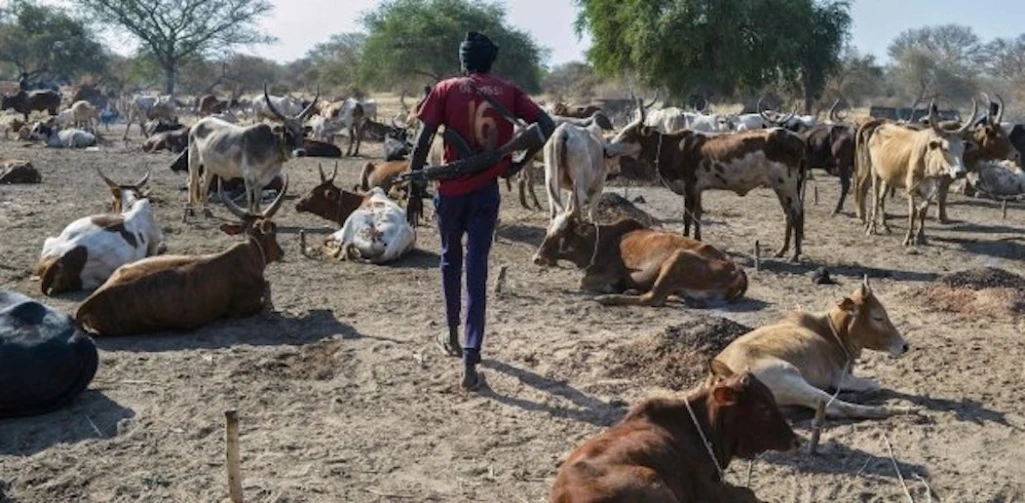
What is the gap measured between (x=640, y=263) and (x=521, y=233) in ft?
13.5

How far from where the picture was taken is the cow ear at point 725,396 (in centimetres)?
481

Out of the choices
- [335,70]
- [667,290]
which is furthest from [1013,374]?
[335,70]

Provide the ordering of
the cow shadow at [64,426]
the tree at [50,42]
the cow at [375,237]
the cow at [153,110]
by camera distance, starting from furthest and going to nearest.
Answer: the tree at [50,42]
the cow at [153,110]
the cow at [375,237]
the cow shadow at [64,426]

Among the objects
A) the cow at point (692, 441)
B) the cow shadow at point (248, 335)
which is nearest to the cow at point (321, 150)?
the cow shadow at point (248, 335)

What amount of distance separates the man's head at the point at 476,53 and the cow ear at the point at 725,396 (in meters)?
2.66

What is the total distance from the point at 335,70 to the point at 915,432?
2642 inches

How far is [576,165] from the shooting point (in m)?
12.8

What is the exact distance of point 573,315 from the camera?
884 centimetres

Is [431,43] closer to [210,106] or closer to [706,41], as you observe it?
[210,106]

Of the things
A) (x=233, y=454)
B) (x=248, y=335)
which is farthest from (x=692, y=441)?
(x=248, y=335)

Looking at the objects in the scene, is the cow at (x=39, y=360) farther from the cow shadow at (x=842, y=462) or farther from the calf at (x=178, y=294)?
the cow shadow at (x=842, y=462)

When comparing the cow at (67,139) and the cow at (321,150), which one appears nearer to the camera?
A: the cow at (321,150)

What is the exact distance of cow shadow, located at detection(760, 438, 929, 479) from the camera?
5.40m

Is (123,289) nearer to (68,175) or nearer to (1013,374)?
(1013,374)
